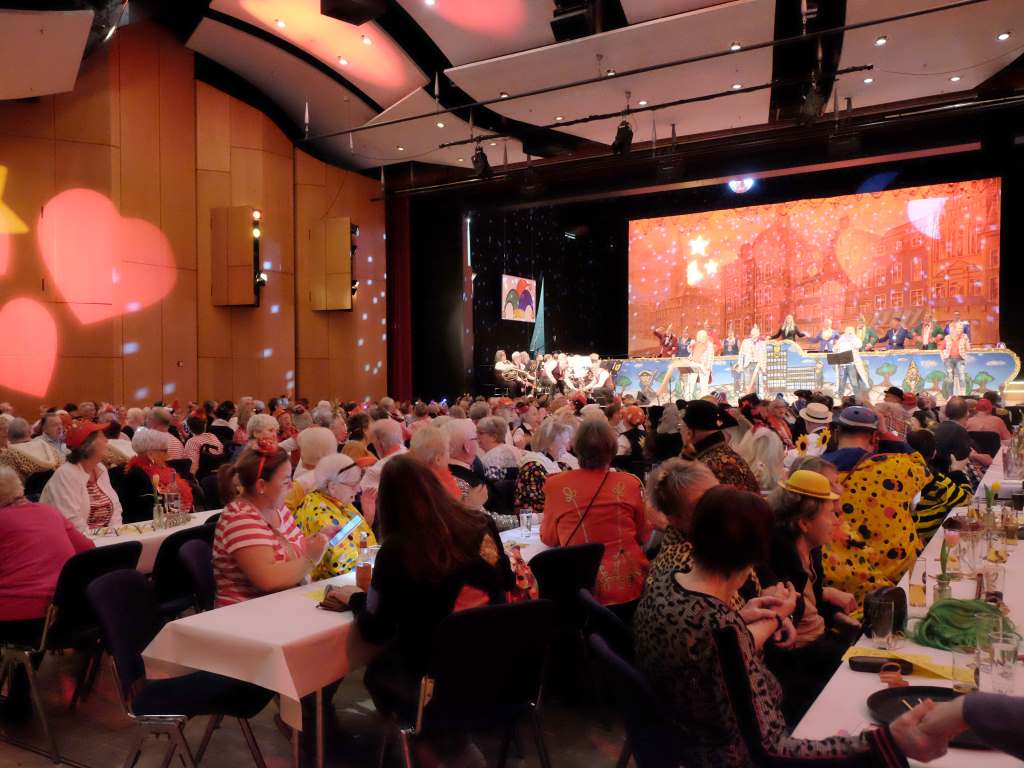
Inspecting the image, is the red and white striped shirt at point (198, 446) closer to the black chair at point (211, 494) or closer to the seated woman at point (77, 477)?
the black chair at point (211, 494)

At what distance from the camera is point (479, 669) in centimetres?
249

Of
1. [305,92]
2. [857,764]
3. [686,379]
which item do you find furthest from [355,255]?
[857,764]

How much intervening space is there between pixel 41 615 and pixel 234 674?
4.61ft

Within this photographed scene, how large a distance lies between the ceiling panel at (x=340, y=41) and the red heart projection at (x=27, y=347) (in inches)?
204

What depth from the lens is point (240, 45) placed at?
13.1m

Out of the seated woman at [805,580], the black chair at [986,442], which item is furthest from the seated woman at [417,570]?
the black chair at [986,442]

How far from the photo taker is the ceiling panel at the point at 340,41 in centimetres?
1111

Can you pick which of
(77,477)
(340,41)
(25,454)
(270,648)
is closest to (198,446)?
(25,454)

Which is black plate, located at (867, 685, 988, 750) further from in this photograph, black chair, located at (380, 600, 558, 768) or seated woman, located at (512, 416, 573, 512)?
seated woman, located at (512, 416, 573, 512)

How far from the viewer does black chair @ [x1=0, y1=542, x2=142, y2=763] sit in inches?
136

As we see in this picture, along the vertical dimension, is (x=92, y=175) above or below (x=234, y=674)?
above

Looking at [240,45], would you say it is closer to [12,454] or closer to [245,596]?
[12,454]

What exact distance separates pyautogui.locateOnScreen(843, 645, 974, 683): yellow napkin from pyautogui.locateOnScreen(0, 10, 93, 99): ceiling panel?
10.2 m

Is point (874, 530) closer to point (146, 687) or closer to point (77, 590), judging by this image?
point (146, 687)
